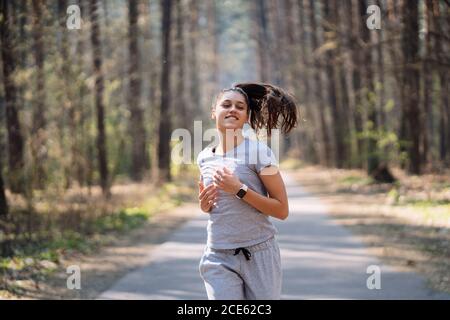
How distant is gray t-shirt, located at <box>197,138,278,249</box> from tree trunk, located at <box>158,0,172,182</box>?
21643 mm

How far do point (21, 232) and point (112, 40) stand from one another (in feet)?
49.4

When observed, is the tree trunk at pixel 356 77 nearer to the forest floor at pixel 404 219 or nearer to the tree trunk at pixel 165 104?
the forest floor at pixel 404 219

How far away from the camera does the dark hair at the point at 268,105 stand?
4629mm

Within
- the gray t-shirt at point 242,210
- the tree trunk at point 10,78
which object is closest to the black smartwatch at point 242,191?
the gray t-shirt at point 242,210

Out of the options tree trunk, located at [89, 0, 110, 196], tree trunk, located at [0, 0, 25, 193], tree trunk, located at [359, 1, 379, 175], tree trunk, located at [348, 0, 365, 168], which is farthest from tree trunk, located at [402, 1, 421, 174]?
tree trunk, located at [0, 0, 25, 193]

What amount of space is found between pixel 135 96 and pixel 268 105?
21.8 meters

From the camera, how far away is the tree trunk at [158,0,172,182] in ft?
86.1

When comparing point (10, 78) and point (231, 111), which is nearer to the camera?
point (231, 111)

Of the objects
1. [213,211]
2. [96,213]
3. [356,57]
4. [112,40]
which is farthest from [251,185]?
[112,40]

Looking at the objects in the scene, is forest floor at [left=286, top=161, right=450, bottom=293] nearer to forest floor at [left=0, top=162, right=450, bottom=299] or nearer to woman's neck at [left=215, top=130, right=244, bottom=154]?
forest floor at [left=0, top=162, right=450, bottom=299]

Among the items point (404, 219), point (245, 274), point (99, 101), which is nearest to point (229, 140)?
point (245, 274)

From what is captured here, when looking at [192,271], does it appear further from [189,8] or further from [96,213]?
[189,8]

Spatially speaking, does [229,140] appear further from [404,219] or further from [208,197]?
[404,219]

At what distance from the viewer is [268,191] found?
14.5ft
